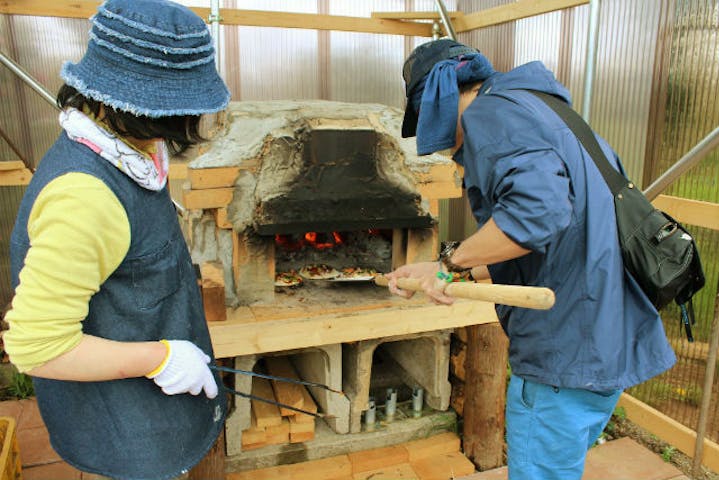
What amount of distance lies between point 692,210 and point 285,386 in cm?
282

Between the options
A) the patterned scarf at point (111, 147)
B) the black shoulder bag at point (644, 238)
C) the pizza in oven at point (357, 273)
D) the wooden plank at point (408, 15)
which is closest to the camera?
the patterned scarf at point (111, 147)

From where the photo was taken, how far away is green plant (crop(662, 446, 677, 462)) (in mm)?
3581

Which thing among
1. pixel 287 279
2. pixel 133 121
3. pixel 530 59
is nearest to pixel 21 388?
pixel 287 279

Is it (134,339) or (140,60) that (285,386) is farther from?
(140,60)

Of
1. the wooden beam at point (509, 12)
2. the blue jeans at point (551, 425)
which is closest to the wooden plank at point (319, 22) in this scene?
the wooden beam at point (509, 12)

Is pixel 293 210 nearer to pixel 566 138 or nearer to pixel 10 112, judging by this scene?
pixel 566 138

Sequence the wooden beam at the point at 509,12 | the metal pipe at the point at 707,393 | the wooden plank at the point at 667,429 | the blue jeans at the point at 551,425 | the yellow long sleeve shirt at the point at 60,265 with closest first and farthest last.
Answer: the yellow long sleeve shirt at the point at 60,265 < the blue jeans at the point at 551,425 < the metal pipe at the point at 707,393 < the wooden plank at the point at 667,429 < the wooden beam at the point at 509,12

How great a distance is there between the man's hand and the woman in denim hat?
799mm

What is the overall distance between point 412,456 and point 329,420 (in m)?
0.61

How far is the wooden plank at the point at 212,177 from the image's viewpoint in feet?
10.7

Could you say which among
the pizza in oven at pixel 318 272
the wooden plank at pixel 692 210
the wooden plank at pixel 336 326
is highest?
the wooden plank at pixel 692 210

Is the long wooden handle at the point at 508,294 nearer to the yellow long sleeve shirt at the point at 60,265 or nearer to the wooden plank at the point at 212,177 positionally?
the yellow long sleeve shirt at the point at 60,265

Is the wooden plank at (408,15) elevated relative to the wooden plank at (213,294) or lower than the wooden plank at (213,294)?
elevated

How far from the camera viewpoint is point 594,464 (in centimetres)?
347
